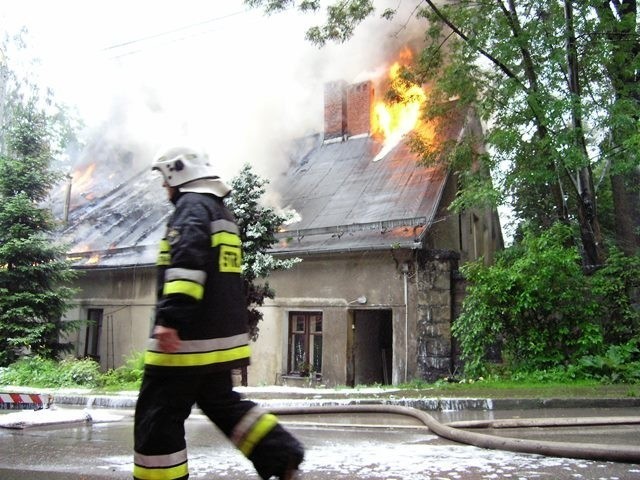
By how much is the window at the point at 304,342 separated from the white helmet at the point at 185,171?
34.5ft

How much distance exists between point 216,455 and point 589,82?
10068 mm

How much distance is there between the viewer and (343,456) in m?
3.83

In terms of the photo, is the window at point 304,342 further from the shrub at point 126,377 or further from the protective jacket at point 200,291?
the protective jacket at point 200,291

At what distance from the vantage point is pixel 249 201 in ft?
34.1

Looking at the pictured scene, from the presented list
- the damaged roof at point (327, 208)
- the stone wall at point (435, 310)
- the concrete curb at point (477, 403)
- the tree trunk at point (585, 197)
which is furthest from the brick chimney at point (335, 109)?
the concrete curb at point (477, 403)

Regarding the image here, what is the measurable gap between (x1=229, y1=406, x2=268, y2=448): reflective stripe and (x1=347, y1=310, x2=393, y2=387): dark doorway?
9.99m

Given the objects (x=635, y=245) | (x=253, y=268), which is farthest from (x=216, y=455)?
(x=635, y=245)

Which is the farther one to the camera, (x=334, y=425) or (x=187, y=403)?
(x=334, y=425)

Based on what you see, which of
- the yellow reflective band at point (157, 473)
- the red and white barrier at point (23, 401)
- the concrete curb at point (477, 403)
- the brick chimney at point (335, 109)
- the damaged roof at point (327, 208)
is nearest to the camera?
the yellow reflective band at point (157, 473)

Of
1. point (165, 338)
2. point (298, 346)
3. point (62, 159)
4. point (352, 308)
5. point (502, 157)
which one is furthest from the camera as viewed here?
point (62, 159)

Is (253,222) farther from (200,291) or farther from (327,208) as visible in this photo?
(200,291)

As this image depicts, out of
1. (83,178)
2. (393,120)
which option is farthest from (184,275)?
(83,178)

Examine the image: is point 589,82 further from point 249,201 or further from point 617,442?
point 617,442

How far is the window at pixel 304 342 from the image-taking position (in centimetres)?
1312
